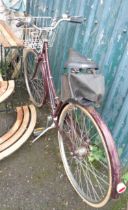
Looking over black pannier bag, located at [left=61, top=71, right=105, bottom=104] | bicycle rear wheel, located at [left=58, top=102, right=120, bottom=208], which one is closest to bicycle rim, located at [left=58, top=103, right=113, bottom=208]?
bicycle rear wheel, located at [left=58, top=102, right=120, bottom=208]

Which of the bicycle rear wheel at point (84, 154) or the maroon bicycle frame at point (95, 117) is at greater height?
the maroon bicycle frame at point (95, 117)

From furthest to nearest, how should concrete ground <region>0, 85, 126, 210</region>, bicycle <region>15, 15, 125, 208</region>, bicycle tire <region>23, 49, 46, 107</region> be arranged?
bicycle tire <region>23, 49, 46, 107</region> < concrete ground <region>0, 85, 126, 210</region> < bicycle <region>15, 15, 125, 208</region>

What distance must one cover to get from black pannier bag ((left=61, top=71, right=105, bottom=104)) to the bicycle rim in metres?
0.14

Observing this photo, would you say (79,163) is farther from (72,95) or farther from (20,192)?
(72,95)

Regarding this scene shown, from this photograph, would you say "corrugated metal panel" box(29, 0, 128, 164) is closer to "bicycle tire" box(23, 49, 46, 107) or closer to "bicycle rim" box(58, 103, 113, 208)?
"bicycle rim" box(58, 103, 113, 208)

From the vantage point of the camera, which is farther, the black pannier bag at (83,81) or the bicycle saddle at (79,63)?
the bicycle saddle at (79,63)

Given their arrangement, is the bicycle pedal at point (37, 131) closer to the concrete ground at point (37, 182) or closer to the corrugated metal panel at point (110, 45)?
the concrete ground at point (37, 182)

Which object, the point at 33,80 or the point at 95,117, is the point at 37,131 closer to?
the point at 33,80

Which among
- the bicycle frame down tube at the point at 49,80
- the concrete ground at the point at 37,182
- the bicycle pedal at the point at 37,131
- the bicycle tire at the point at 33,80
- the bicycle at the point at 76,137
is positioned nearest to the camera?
the bicycle at the point at 76,137

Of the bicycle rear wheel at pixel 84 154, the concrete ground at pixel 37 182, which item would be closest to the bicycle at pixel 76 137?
the bicycle rear wheel at pixel 84 154

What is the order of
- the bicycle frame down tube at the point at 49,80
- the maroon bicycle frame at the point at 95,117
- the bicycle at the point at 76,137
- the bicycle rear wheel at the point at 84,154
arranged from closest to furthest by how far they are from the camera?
the maroon bicycle frame at the point at 95,117 → the bicycle rear wheel at the point at 84,154 → the bicycle at the point at 76,137 → the bicycle frame down tube at the point at 49,80

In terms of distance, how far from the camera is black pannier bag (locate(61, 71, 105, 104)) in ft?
7.78

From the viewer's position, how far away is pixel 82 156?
2.88 m

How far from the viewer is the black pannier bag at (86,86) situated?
2371 millimetres
